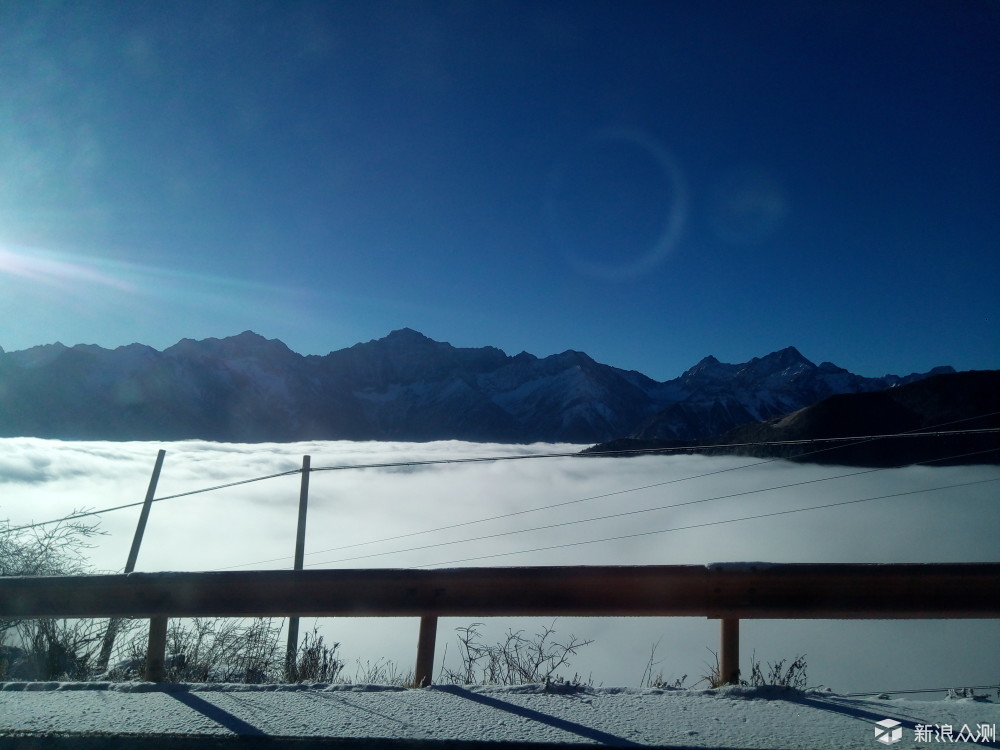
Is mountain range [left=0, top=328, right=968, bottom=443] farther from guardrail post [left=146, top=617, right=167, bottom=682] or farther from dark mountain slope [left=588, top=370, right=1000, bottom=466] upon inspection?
guardrail post [left=146, top=617, right=167, bottom=682]

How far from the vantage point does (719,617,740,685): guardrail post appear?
416cm

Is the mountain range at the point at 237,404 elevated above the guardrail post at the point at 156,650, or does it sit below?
above

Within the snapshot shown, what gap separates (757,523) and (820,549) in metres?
17.3

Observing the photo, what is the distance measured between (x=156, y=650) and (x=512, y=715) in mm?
2606

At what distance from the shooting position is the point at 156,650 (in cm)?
471

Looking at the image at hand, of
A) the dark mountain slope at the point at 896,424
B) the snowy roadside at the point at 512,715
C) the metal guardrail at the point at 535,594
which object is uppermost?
the dark mountain slope at the point at 896,424

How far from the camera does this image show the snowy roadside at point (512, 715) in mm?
3146

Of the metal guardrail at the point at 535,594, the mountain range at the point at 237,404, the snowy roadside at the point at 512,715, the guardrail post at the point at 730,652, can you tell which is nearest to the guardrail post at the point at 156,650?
the metal guardrail at the point at 535,594

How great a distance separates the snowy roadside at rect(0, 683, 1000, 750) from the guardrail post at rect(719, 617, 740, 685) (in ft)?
1.01

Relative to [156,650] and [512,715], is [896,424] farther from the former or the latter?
[156,650]

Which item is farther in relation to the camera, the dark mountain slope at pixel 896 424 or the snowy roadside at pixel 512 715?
the dark mountain slope at pixel 896 424

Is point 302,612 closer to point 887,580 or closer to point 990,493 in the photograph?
point 887,580

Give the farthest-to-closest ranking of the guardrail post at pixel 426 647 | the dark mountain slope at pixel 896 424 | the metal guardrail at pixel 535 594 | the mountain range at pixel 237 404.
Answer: the mountain range at pixel 237 404
the dark mountain slope at pixel 896 424
the guardrail post at pixel 426 647
the metal guardrail at pixel 535 594

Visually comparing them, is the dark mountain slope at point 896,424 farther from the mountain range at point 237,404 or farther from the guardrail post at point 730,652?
the guardrail post at point 730,652
